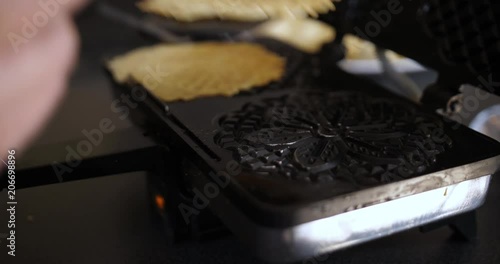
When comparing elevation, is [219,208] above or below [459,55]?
below

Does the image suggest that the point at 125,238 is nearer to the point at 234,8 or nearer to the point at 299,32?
the point at 234,8

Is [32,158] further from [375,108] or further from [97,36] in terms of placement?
[97,36]

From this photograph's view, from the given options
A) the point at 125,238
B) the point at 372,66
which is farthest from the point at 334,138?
the point at 372,66

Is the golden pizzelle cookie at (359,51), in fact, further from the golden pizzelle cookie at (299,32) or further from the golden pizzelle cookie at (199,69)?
the golden pizzelle cookie at (199,69)

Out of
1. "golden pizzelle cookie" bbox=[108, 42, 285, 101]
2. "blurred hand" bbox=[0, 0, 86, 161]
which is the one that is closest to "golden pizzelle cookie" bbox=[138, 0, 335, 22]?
"golden pizzelle cookie" bbox=[108, 42, 285, 101]

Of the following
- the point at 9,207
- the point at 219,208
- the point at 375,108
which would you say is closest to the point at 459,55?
the point at 375,108

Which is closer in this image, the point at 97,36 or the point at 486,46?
the point at 486,46
